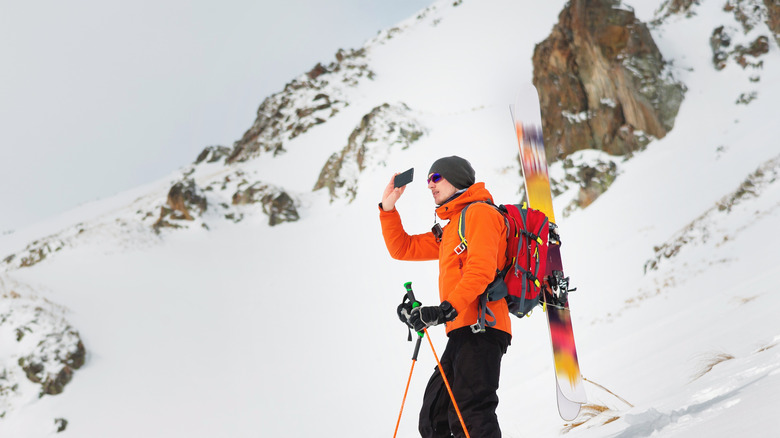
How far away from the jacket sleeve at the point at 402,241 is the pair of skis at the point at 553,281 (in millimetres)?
776

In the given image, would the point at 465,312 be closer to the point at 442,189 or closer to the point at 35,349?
the point at 442,189

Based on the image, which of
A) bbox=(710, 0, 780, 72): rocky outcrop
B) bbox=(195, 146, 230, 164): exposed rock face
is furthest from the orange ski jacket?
bbox=(195, 146, 230, 164): exposed rock face

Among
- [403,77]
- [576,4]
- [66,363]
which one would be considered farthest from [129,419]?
[403,77]

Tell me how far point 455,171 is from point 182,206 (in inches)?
1001

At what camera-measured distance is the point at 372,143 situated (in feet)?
88.2

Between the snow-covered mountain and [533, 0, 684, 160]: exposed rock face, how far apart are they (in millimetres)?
437

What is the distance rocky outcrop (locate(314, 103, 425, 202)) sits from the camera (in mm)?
26166

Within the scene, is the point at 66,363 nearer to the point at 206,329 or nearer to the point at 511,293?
the point at 206,329

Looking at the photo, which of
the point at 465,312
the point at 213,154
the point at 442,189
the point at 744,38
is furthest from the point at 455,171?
the point at 213,154

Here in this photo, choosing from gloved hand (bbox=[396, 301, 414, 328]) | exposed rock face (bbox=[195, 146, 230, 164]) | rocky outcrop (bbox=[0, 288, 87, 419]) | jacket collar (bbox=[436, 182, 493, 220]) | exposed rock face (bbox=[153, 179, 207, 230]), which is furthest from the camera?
exposed rock face (bbox=[195, 146, 230, 164])

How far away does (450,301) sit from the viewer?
2.54 m

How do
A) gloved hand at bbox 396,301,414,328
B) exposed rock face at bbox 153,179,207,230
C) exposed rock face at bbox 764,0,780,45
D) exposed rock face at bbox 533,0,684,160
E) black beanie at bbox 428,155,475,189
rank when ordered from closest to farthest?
1. gloved hand at bbox 396,301,414,328
2. black beanie at bbox 428,155,475,189
3. exposed rock face at bbox 533,0,684,160
4. exposed rock face at bbox 764,0,780,45
5. exposed rock face at bbox 153,179,207,230

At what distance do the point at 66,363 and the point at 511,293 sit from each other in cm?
1615

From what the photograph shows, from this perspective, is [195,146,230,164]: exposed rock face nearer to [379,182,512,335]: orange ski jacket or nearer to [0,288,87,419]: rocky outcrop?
[0,288,87,419]: rocky outcrop
